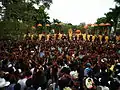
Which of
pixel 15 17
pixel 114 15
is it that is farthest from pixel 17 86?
pixel 114 15

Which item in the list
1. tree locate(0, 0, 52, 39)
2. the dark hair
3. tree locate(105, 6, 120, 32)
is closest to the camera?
the dark hair

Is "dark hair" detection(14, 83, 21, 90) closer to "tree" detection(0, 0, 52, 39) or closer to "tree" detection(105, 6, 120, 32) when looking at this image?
"tree" detection(0, 0, 52, 39)

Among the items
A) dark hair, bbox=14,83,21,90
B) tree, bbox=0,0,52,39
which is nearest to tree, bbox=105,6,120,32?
tree, bbox=0,0,52,39

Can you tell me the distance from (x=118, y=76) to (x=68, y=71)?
4.20ft

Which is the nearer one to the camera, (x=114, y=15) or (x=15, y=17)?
(x=15, y=17)

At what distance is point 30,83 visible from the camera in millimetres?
6957

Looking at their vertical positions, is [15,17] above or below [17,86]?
above

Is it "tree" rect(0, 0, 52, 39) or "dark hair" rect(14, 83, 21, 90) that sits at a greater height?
"tree" rect(0, 0, 52, 39)

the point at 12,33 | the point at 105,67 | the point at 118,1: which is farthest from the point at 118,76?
the point at 118,1

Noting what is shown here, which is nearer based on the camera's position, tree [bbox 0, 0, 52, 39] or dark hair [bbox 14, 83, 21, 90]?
dark hair [bbox 14, 83, 21, 90]

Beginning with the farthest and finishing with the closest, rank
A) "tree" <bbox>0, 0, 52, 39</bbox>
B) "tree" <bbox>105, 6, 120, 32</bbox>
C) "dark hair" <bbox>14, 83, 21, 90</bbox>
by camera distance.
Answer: "tree" <bbox>105, 6, 120, 32</bbox>
"tree" <bbox>0, 0, 52, 39</bbox>
"dark hair" <bbox>14, 83, 21, 90</bbox>

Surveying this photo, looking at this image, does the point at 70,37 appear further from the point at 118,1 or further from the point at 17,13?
the point at 118,1

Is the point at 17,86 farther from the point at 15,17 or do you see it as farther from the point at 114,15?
the point at 114,15

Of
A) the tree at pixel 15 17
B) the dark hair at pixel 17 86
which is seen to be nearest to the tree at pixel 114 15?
the tree at pixel 15 17
